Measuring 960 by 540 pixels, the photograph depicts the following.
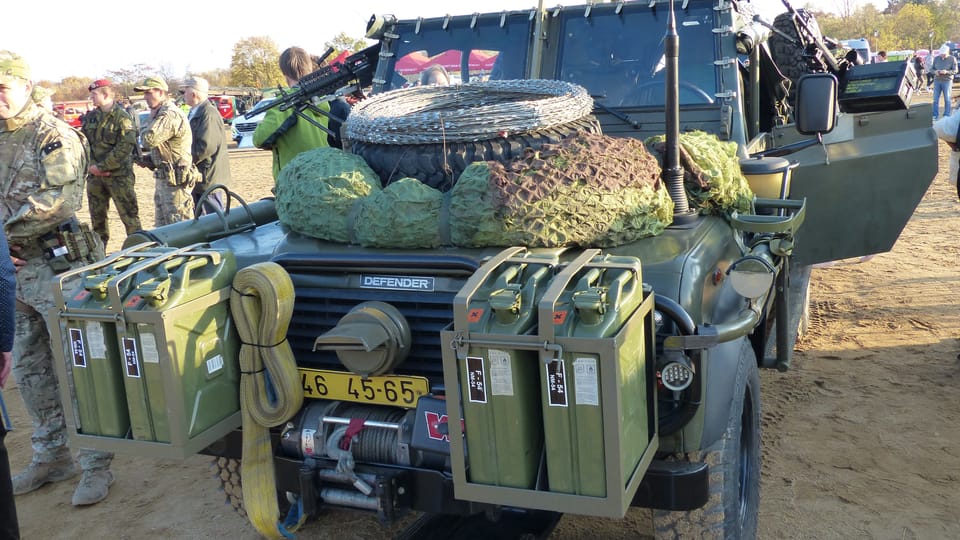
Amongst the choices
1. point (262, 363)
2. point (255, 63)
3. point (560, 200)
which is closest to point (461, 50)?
point (560, 200)

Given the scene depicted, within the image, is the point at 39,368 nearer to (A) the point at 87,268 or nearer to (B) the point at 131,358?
(A) the point at 87,268

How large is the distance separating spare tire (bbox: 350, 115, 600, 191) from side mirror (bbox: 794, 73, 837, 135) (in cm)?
94

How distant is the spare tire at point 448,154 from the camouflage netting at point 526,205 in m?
0.23

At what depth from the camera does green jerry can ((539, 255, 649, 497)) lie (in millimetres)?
2150

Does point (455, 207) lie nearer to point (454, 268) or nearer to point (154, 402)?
point (454, 268)

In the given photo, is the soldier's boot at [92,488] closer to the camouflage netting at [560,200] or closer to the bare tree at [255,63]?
the camouflage netting at [560,200]

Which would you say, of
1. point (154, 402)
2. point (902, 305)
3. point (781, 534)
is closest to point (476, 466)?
point (154, 402)

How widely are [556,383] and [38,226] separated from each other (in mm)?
3122

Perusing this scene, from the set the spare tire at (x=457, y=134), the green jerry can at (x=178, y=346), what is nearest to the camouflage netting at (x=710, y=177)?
the spare tire at (x=457, y=134)

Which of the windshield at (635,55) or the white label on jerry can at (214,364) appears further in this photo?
the windshield at (635,55)

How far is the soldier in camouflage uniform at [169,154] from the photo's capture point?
7109mm

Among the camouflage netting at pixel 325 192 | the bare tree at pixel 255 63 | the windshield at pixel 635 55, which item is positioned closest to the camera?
the camouflage netting at pixel 325 192

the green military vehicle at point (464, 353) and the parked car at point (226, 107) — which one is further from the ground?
the parked car at point (226, 107)

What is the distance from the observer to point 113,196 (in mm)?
7887
